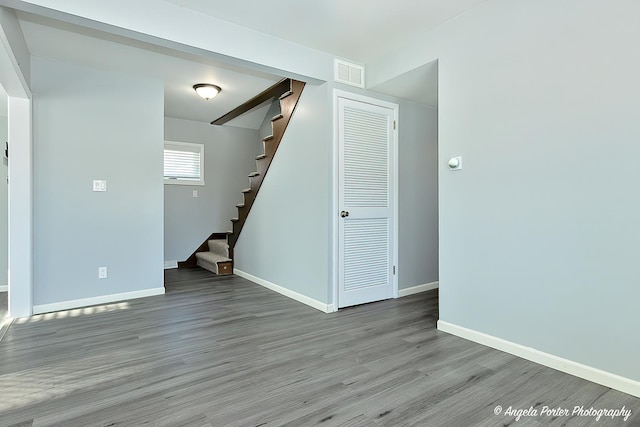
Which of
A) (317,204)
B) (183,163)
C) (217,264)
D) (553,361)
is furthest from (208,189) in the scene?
(553,361)

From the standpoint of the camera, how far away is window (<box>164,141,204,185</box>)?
230 inches

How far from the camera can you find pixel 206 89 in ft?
13.7

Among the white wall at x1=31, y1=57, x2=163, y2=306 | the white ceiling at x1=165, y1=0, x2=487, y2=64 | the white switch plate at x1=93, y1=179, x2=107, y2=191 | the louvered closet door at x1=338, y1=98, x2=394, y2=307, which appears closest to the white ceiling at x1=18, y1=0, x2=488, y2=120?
the white ceiling at x1=165, y1=0, x2=487, y2=64

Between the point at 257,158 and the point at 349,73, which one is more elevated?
the point at 349,73

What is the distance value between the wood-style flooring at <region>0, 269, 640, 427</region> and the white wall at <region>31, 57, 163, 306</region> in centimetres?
56

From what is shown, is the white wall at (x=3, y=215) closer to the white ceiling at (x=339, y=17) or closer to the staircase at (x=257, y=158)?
the staircase at (x=257, y=158)

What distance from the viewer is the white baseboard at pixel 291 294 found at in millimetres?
3406

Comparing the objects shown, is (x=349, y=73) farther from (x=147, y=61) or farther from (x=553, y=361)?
(x=553, y=361)

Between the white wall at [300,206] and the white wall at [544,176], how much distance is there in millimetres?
1123

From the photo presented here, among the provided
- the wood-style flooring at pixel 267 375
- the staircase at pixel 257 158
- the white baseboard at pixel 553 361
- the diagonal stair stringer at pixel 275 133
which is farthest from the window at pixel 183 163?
the white baseboard at pixel 553 361

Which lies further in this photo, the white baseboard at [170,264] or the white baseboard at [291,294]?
the white baseboard at [170,264]

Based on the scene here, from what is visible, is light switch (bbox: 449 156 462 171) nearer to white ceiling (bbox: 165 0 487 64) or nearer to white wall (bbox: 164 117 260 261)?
white ceiling (bbox: 165 0 487 64)

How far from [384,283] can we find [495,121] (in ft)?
6.64

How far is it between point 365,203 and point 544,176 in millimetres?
1717
